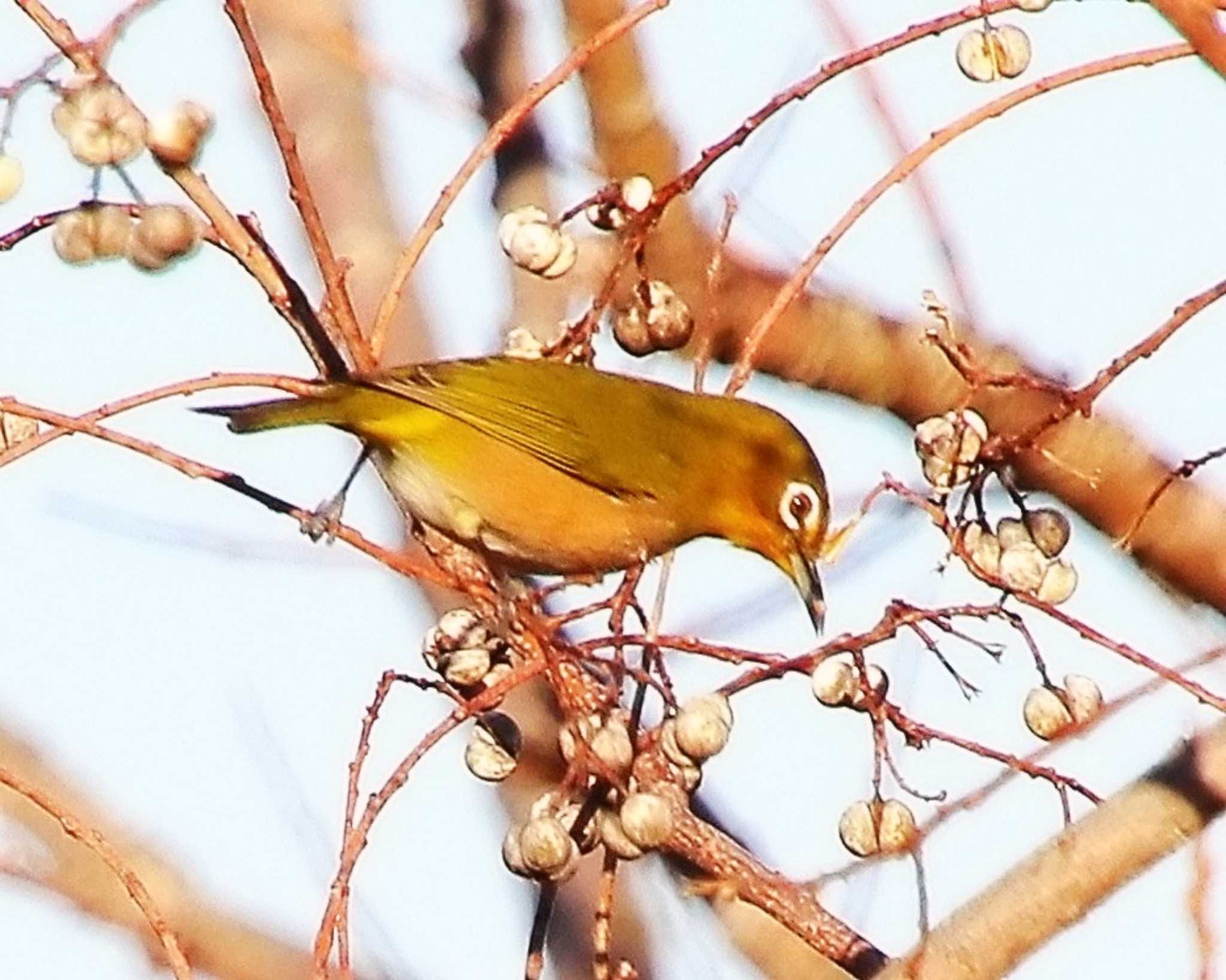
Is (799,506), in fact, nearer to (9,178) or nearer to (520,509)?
(520,509)

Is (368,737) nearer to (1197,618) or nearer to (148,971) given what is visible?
(148,971)

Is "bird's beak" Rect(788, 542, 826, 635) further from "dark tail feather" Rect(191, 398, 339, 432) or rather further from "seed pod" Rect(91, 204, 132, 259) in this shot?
"seed pod" Rect(91, 204, 132, 259)

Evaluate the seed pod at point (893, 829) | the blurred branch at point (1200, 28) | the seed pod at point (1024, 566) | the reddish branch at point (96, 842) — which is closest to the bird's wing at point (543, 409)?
the seed pod at point (1024, 566)

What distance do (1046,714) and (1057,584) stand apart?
0.16 meters

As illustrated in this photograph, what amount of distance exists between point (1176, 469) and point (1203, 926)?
719mm

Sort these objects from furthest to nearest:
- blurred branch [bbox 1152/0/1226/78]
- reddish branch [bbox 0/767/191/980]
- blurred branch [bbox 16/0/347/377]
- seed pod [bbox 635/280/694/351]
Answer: seed pod [bbox 635/280/694/351] → blurred branch [bbox 16/0/347/377] → reddish branch [bbox 0/767/191/980] → blurred branch [bbox 1152/0/1226/78]

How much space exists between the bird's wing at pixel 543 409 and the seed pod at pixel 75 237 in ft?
3.16

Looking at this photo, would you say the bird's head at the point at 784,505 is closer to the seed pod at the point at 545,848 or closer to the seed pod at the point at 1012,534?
the seed pod at the point at 1012,534

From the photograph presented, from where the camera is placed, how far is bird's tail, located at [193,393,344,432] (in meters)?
3.67

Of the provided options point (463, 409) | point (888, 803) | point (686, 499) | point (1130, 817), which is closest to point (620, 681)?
point (888, 803)

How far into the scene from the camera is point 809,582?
411cm

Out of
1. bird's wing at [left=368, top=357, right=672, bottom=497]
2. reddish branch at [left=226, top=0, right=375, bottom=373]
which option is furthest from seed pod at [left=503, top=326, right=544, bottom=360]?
reddish branch at [left=226, top=0, right=375, bottom=373]

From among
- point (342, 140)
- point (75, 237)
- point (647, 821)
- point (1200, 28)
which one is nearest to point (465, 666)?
point (647, 821)

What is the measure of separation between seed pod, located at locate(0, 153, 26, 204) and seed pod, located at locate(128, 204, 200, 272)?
0.52 feet
